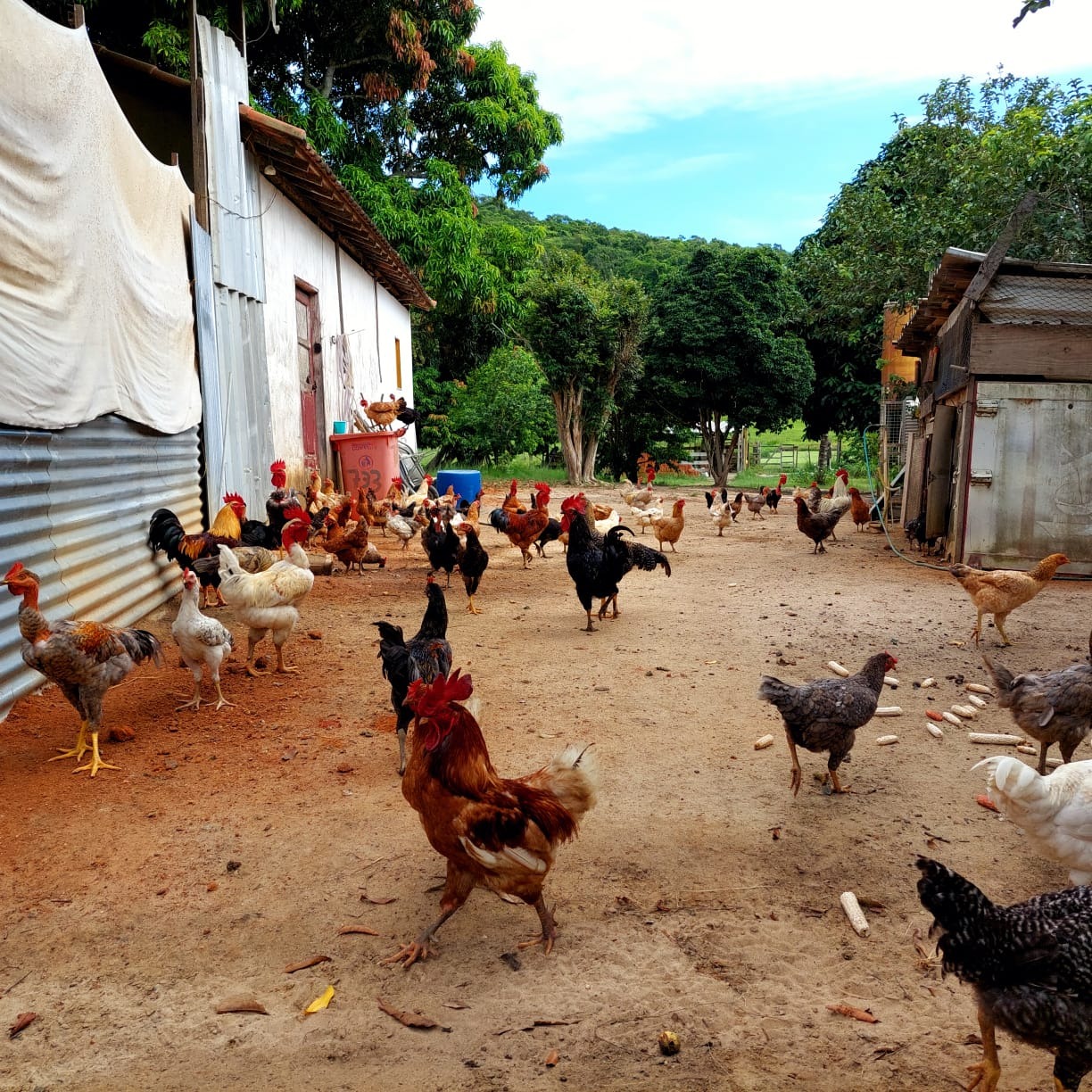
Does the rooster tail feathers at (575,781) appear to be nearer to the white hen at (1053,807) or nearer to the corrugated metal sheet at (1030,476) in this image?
the white hen at (1053,807)

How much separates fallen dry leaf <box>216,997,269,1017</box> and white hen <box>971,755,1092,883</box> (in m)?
2.80

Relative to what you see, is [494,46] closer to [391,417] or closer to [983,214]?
[391,417]

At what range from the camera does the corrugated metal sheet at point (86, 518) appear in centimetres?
519

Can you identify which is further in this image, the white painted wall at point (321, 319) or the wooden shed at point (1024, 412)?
the white painted wall at point (321, 319)

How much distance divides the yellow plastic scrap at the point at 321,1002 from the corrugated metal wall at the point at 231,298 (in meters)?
7.50

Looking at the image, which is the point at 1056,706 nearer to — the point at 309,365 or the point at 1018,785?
the point at 1018,785

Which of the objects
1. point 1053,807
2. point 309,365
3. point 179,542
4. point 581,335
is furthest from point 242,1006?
point 581,335

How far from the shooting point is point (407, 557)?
38.9 ft

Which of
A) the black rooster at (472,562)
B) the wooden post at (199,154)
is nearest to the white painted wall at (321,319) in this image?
the wooden post at (199,154)

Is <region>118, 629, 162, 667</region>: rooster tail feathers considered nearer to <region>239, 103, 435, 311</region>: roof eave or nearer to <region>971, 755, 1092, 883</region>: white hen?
<region>971, 755, 1092, 883</region>: white hen

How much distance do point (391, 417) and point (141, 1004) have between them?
1507 centimetres

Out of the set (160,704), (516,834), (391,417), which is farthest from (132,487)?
(391,417)

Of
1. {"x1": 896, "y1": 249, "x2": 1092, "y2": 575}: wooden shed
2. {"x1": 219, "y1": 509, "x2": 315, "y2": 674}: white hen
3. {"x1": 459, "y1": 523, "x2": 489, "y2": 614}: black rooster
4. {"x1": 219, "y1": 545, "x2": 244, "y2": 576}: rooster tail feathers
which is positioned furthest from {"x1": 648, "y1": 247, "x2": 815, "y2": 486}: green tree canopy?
{"x1": 219, "y1": 545, "x2": 244, "y2": 576}: rooster tail feathers

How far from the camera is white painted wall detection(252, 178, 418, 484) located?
11945 mm
